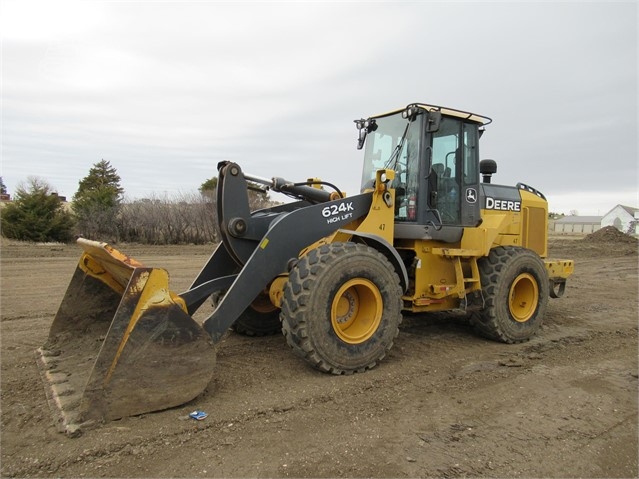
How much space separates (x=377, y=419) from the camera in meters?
3.60

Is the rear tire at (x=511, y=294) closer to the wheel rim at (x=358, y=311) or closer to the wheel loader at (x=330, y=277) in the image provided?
the wheel loader at (x=330, y=277)

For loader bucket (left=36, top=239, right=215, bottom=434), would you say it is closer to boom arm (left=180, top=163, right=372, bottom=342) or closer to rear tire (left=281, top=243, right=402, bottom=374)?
boom arm (left=180, top=163, right=372, bottom=342)

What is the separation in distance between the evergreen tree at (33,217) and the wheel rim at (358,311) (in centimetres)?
1664

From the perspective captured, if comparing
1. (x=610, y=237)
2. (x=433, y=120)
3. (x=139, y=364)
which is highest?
(x=433, y=120)

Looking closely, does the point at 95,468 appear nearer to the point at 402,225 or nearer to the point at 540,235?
the point at 402,225

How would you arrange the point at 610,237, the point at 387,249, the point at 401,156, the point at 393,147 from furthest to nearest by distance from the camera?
the point at 610,237, the point at 393,147, the point at 401,156, the point at 387,249

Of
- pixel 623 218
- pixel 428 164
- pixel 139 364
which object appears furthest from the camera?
pixel 623 218

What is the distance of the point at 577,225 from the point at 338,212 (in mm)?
66524

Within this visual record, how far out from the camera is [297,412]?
144 inches

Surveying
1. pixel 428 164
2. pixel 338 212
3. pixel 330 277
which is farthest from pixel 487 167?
pixel 330 277

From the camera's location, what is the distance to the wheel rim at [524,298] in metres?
6.11

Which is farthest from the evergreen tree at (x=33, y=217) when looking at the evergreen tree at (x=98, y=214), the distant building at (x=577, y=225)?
the distant building at (x=577, y=225)

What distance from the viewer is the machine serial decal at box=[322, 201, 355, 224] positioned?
4754 millimetres

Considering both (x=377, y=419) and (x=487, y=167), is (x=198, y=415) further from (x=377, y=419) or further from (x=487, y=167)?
(x=487, y=167)
